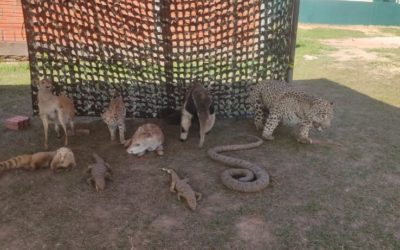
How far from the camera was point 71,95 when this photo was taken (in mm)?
5996

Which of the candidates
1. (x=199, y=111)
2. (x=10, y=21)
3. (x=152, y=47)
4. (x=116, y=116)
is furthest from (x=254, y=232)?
(x=10, y=21)

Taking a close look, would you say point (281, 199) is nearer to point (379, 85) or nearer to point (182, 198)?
point (182, 198)

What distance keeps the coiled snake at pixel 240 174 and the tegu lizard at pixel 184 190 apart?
1.39ft

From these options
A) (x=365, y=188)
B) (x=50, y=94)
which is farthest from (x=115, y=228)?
(x=365, y=188)

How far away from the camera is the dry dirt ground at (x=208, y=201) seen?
3449 mm

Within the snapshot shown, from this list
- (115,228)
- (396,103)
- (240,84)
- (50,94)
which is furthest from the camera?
(396,103)

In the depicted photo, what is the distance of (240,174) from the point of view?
14.9 feet

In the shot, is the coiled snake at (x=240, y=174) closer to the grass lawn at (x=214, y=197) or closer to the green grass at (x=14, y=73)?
the grass lawn at (x=214, y=197)

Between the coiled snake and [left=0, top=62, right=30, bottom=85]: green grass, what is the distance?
17.7 ft

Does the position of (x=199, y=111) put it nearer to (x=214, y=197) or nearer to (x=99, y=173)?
(x=214, y=197)

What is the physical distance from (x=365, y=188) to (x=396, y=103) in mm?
3778

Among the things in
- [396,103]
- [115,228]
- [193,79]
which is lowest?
[115,228]

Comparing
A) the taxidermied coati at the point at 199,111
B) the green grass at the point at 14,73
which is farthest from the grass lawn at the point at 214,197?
the green grass at the point at 14,73

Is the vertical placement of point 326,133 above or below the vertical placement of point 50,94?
below
